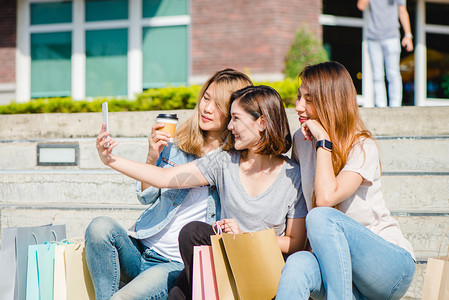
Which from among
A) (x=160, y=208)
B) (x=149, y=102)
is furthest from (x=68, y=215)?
(x=149, y=102)

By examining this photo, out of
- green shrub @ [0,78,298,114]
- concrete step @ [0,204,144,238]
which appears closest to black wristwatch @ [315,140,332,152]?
concrete step @ [0,204,144,238]

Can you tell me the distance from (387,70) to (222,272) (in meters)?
4.55

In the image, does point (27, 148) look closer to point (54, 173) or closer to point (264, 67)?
point (54, 173)

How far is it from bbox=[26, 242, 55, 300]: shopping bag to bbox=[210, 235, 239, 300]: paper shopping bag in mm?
921

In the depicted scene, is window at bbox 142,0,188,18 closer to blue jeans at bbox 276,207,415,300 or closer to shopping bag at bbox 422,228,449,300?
blue jeans at bbox 276,207,415,300

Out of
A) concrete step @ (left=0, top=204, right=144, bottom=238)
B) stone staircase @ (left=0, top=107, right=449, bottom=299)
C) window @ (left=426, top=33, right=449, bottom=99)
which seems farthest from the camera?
window @ (left=426, top=33, right=449, bottom=99)

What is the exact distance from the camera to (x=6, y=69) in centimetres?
945

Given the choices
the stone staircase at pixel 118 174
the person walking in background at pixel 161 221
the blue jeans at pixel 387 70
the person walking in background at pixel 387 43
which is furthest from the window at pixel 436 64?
the person walking in background at pixel 161 221

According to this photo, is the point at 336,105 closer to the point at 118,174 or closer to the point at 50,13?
the point at 118,174

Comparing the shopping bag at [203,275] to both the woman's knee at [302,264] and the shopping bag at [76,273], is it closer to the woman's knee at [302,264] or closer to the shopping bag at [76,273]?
the woman's knee at [302,264]

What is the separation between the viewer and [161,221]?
8.70 feet

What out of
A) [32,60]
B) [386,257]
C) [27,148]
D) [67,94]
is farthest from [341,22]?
[386,257]

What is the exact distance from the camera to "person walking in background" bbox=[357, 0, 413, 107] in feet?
19.3

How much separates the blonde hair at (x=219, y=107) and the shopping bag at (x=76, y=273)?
31.5 inches
